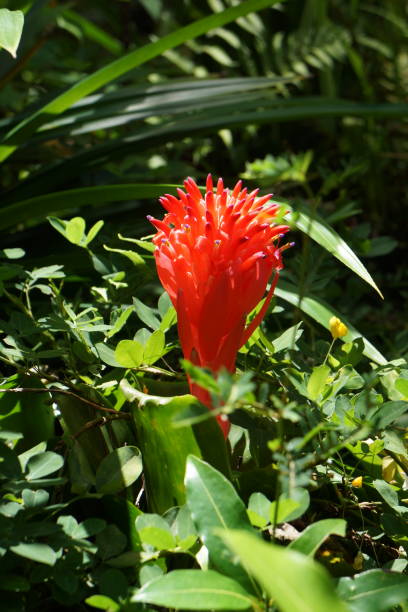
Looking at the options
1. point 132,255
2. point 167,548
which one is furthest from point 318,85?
point 167,548

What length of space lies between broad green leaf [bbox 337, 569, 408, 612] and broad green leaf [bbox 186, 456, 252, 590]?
0.07 m

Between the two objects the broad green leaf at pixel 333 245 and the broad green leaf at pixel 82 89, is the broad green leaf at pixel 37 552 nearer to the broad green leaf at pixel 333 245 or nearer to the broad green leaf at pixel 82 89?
the broad green leaf at pixel 333 245

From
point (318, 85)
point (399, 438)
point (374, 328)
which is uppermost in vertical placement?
point (318, 85)

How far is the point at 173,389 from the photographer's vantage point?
66 centimetres

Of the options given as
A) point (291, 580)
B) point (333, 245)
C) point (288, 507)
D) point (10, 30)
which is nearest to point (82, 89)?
point (10, 30)

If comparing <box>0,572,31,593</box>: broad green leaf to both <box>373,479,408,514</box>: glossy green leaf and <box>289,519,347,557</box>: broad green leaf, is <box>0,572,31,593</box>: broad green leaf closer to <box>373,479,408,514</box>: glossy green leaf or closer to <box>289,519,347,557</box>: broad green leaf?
<box>289,519,347,557</box>: broad green leaf

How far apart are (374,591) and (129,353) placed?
0.29 m

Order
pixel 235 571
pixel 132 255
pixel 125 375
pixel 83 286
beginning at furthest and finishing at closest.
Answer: pixel 83 286, pixel 132 255, pixel 125 375, pixel 235 571

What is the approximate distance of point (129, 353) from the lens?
62 centimetres

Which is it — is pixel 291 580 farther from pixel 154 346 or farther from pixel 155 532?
pixel 154 346

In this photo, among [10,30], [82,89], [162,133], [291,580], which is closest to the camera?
[291,580]

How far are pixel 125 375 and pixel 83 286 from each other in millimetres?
426

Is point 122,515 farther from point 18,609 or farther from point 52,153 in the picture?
point 52,153

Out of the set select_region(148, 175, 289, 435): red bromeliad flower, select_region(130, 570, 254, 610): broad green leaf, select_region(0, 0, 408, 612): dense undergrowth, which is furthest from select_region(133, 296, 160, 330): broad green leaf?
select_region(130, 570, 254, 610): broad green leaf
